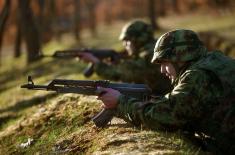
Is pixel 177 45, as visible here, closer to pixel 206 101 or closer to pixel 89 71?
pixel 206 101

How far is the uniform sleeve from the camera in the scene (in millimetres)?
6242

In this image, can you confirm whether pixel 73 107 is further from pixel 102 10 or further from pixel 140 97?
pixel 102 10

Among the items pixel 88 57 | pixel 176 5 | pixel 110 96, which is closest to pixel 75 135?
pixel 110 96

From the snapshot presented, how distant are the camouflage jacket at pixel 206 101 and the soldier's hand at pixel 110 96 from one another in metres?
0.62

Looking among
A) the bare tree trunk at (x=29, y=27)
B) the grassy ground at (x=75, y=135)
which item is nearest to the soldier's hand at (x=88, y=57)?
the grassy ground at (x=75, y=135)

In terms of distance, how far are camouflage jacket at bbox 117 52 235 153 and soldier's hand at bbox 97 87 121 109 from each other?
0.62m

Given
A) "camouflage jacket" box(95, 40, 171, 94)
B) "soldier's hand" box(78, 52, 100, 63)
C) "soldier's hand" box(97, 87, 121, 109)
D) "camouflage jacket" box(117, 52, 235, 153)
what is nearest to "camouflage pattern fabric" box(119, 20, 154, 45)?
"camouflage jacket" box(95, 40, 171, 94)

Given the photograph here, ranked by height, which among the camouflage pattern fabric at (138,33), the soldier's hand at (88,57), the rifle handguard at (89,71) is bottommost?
the rifle handguard at (89,71)

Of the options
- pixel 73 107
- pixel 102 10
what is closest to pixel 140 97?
pixel 73 107

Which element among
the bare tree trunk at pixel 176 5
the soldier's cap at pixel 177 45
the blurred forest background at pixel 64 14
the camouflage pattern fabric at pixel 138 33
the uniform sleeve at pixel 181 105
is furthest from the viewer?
the bare tree trunk at pixel 176 5

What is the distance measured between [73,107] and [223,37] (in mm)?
11747

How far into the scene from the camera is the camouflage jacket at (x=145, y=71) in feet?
36.2

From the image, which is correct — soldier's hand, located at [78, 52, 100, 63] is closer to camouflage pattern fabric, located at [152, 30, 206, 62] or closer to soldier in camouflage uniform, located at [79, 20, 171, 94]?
soldier in camouflage uniform, located at [79, 20, 171, 94]

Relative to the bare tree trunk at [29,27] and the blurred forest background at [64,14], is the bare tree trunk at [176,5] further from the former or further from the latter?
the bare tree trunk at [29,27]
